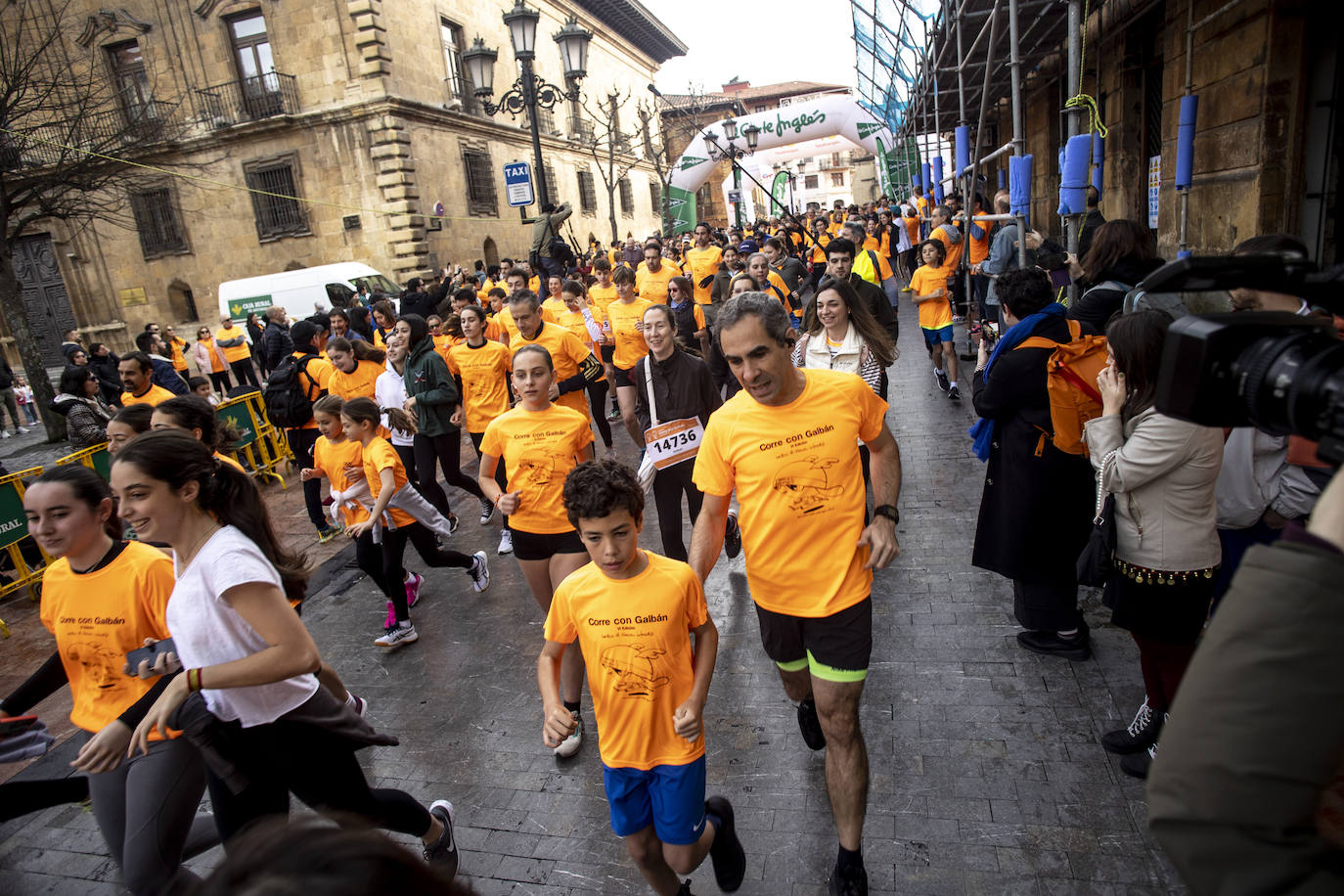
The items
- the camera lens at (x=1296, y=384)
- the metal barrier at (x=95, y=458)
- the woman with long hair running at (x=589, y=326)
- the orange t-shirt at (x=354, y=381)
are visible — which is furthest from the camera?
the woman with long hair running at (x=589, y=326)

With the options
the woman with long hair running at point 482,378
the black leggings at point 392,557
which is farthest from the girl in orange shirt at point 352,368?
the black leggings at point 392,557

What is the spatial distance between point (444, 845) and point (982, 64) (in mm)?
11737

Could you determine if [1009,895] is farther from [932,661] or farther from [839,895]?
[932,661]

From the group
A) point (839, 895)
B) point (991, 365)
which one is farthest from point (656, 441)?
point (839, 895)

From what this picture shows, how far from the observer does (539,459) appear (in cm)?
415

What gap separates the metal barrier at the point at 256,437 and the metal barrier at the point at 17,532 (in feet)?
7.70

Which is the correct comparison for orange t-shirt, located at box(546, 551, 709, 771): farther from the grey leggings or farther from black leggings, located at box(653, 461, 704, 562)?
black leggings, located at box(653, 461, 704, 562)

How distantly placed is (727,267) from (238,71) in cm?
1985

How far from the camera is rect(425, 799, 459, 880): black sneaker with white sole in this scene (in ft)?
9.85

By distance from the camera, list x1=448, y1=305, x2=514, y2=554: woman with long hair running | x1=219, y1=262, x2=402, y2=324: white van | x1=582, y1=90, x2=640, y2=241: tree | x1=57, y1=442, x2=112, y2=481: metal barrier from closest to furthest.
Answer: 1. x1=448, y1=305, x2=514, y2=554: woman with long hair running
2. x1=57, y1=442, x2=112, y2=481: metal barrier
3. x1=219, y1=262, x2=402, y2=324: white van
4. x1=582, y1=90, x2=640, y2=241: tree

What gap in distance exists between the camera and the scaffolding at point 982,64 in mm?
5930

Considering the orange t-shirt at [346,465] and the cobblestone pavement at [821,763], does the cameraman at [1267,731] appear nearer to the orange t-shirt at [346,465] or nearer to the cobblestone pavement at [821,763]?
the cobblestone pavement at [821,763]

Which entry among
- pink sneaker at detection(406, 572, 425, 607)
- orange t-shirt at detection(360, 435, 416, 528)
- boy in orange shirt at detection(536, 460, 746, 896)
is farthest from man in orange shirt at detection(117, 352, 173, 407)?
boy in orange shirt at detection(536, 460, 746, 896)

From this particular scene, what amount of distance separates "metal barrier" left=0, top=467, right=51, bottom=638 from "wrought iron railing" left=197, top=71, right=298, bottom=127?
19.3 meters
